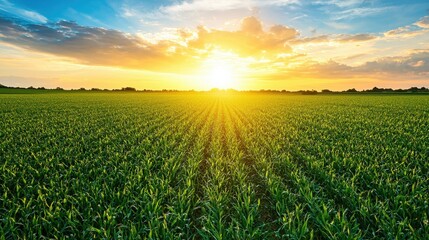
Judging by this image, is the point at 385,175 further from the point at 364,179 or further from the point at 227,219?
the point at 227,219

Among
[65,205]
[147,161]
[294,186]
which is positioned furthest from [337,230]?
[147,161]

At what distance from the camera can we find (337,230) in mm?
4848

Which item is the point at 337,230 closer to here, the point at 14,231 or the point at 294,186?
the point at 294,186

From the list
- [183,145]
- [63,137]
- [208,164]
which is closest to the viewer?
[208,164]

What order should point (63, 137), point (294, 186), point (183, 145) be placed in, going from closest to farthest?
point (294, 186), point (183, 145), point (63, 137)

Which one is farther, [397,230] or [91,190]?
[91,190]

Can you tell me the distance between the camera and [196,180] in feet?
27.3

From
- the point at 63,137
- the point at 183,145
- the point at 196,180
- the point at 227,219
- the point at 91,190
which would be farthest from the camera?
the point at 63,137

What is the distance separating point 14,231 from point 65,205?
1036 millimetres

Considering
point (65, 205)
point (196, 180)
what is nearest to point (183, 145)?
point (196, 180)

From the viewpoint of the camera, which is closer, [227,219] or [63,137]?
[227,219]

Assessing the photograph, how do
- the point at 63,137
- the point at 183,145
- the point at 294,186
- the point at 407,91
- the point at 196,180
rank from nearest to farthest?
the point at 294,186 → the point at 196,180 → the point at 183,145 → the point at 63,137 → the point at 407,91

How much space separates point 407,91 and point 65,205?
13566 cm

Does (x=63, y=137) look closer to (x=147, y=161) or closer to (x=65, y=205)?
(x=147, y=161)
